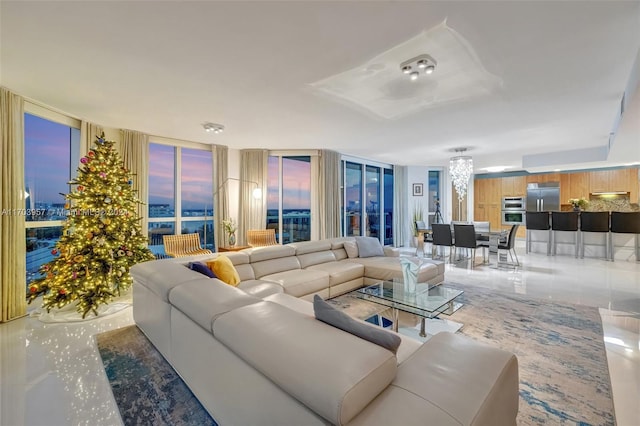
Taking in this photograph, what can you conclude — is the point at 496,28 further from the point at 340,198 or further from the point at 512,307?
the point at 340,198

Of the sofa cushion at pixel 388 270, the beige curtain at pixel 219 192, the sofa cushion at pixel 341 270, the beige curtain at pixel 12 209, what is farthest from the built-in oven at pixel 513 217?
the beige curtain at pixel 12 209

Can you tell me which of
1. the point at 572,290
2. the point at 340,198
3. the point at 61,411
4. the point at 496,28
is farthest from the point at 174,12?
the point at 572,290

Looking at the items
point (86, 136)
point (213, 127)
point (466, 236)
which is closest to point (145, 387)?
point (213, 127)

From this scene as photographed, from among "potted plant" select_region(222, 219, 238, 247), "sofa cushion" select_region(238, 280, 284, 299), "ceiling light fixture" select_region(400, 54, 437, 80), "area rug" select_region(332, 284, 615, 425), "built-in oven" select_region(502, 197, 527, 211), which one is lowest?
"area rug" select_region(332, 284, 615, 425)

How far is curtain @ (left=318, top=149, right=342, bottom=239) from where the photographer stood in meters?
6.70

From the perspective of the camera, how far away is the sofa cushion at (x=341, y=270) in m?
3.85

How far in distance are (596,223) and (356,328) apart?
8253 mm

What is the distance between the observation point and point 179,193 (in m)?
5.69

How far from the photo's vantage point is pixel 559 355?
2451 mm

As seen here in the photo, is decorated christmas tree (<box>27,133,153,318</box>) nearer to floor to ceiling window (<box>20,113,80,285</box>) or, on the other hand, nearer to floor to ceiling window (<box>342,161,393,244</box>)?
floor to ceiling window (<box>20,113,80,285</box>)

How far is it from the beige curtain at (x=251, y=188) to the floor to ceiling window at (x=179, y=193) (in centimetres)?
68

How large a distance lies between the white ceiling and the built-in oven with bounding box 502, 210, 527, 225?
555 centimetres

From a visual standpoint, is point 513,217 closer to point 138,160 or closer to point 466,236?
point 466,236

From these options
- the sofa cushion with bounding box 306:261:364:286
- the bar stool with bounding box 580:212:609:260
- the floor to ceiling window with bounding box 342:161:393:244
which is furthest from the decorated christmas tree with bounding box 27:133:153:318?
the bar stool with bounding box 580:212:609:260
